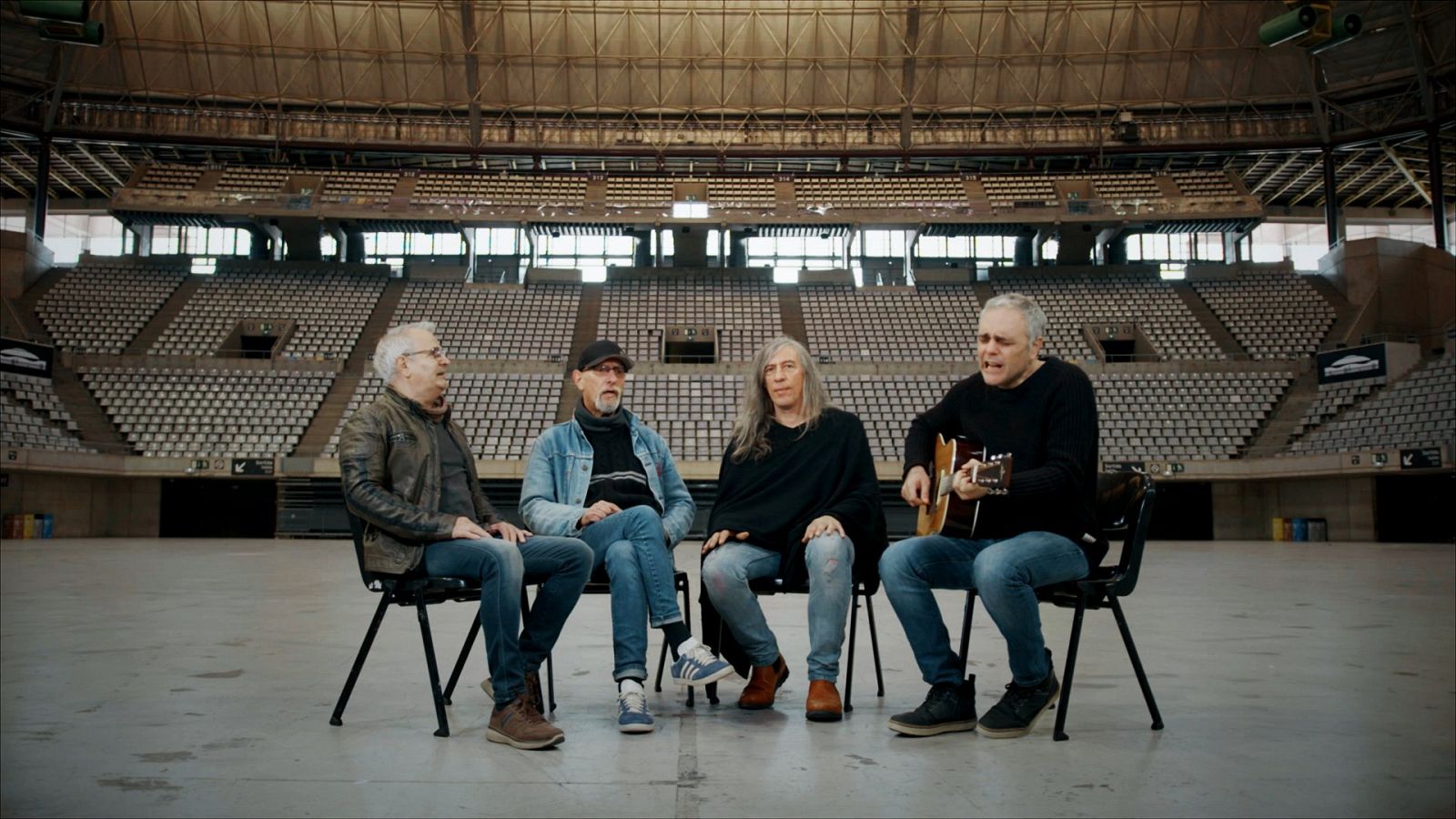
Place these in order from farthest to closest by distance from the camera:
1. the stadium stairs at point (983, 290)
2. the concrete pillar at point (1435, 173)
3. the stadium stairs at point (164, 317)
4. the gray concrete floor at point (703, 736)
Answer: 1. the stadium stairs at point (983, 290)
2. the stadium stairs at point (164, 317)
3. the concrete pillar at point (1435, 173)
4. the gray concrete floor at point (703, 736)

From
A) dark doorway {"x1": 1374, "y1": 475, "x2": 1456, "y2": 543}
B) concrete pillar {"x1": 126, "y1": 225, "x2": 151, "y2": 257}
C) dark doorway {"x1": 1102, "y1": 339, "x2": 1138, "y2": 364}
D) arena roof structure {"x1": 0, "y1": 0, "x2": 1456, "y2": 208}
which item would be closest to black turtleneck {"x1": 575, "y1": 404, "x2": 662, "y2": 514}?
dark doorway {"x1": 1374, "y1": 475, "x2": 1456, "y2": 543}

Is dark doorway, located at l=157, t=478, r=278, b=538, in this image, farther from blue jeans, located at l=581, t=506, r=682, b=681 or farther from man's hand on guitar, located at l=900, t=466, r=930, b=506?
man's hand on guitar, located at l=900, t=466, r=930, b=506

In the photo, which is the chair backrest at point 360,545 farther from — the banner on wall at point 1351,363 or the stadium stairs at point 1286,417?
the banner on wall at point 1351,363

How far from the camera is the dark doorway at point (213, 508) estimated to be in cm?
2206

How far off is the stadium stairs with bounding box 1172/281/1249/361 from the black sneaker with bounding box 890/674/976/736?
25814 mm

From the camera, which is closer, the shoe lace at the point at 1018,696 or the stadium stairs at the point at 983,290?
the shoe lace at the point at 1018,696

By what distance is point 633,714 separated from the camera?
11.2ft

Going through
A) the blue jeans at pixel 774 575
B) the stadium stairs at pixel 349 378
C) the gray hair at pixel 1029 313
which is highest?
the stadium stairs at pixel 349 378

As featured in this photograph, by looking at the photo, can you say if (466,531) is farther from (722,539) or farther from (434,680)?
(722,539)

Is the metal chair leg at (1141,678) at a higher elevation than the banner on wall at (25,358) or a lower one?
lower

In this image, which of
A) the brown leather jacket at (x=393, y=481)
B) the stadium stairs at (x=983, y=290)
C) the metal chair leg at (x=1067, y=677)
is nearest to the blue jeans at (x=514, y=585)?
the brown leather jacket at (x=393, y=481)

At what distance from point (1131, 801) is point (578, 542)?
2017 millimetres

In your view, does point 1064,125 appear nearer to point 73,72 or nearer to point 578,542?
point 73,72

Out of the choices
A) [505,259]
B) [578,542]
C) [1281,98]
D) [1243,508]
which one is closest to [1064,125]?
[1281,98]
